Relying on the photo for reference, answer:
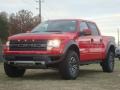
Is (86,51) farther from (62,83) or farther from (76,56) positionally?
(62,83)

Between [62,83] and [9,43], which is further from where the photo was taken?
[9,43]

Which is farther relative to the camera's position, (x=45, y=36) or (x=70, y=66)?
(x=70, y=66)

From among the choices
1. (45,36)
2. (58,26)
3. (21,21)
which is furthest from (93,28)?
(21,21)

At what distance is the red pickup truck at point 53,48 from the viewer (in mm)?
11984

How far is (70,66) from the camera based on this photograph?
40.5 ft

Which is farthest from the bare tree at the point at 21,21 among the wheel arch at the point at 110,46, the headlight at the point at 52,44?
the headlight at the point at 52,44

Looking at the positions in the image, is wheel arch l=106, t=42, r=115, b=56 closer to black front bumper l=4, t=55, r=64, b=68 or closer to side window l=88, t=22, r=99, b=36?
side window l=88, t=22, r=99, b=36

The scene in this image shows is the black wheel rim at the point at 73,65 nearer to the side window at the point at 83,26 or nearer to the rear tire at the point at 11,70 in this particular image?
the side window at the point at 83,26

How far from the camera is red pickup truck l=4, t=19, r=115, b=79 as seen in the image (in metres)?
12.0

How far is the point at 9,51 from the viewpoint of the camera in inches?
491

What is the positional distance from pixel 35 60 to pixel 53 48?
0.56 meters

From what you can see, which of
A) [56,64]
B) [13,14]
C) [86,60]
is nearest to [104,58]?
[86,60]

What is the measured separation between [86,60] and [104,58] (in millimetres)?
1724

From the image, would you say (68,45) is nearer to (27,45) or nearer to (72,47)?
(72,47)
